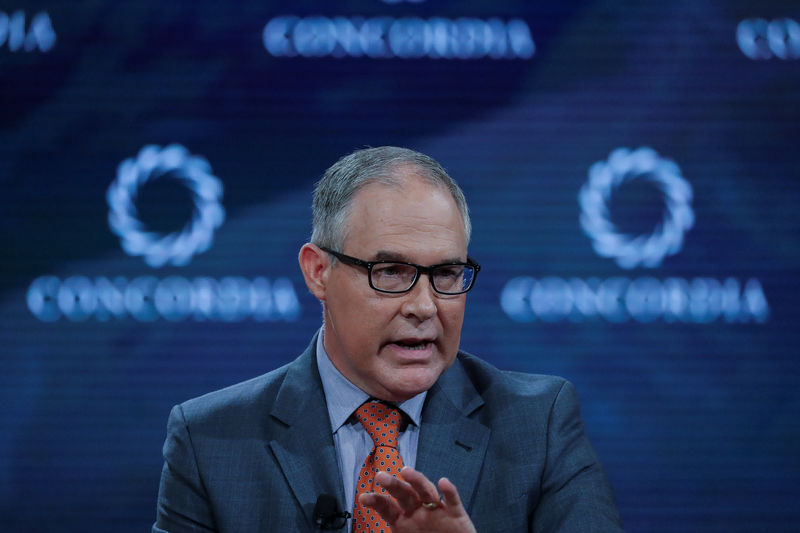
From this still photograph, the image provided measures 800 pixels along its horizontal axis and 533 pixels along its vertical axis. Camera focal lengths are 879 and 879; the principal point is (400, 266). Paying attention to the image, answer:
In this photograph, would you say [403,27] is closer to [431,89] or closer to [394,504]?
[431,89]

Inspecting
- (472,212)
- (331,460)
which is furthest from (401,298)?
(472,212)

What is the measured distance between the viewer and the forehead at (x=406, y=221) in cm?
197

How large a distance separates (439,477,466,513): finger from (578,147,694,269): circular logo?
2.40 metres

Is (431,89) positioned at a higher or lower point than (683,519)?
higher

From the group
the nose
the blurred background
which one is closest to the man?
the nose

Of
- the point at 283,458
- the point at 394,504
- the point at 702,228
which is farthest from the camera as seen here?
the point at 702,228

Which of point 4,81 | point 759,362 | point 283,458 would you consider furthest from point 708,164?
point 4,81

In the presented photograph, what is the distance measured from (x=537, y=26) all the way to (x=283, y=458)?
2.59m

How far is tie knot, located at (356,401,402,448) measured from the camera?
2047 mm

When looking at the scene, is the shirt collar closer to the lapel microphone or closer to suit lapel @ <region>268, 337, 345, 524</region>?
suit lapel @ <region>268, 337, 345, 524</region>

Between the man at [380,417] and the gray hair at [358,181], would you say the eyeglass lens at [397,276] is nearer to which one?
the man at [380,417]

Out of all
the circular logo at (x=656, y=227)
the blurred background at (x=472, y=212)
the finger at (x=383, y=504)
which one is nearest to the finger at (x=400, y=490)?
the finger at (x=383, y=504)

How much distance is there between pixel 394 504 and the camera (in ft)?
5.62

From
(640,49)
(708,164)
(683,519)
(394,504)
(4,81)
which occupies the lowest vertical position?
(683,519)
